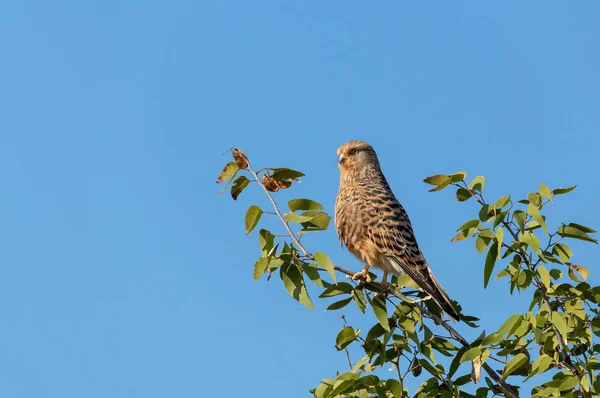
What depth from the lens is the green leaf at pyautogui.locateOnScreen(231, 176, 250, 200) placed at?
384cm

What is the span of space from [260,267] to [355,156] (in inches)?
137

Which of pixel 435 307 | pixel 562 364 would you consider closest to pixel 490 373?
pixel 562 364

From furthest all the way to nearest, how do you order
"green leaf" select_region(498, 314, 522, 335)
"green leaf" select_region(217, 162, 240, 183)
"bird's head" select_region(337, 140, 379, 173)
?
"bird's head" select_region(337, 140, 379, 173)
"green leaf" select_region(217, 162, 240, 183)
"green leaf" select_region(498, 314, 522, 335)

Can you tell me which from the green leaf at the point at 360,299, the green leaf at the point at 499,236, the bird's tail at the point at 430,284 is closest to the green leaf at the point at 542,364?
the green leaf at the point at 499,236

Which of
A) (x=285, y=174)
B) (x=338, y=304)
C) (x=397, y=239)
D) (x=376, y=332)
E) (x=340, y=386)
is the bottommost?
(x=340, y=386)

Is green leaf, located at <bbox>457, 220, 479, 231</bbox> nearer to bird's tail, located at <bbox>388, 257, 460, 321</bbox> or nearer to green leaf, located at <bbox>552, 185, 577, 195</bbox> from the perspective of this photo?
green leaf, located at <bbox>552, 185, 577, 195</bbox>

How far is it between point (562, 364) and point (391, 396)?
81cm

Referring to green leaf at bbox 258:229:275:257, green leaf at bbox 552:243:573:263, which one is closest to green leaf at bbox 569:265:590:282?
green leaf at bbox 552:243:573:263

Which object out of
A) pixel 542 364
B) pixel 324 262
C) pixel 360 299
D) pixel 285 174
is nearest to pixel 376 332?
pixel 360 299

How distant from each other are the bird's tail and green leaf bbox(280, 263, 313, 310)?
1.38 meters

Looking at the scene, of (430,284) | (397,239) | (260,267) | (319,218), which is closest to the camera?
(260,267)

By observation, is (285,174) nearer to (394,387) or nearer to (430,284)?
(394,387)

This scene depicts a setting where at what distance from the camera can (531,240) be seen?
145 inches

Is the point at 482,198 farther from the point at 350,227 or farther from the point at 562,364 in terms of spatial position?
the point at 350,227
